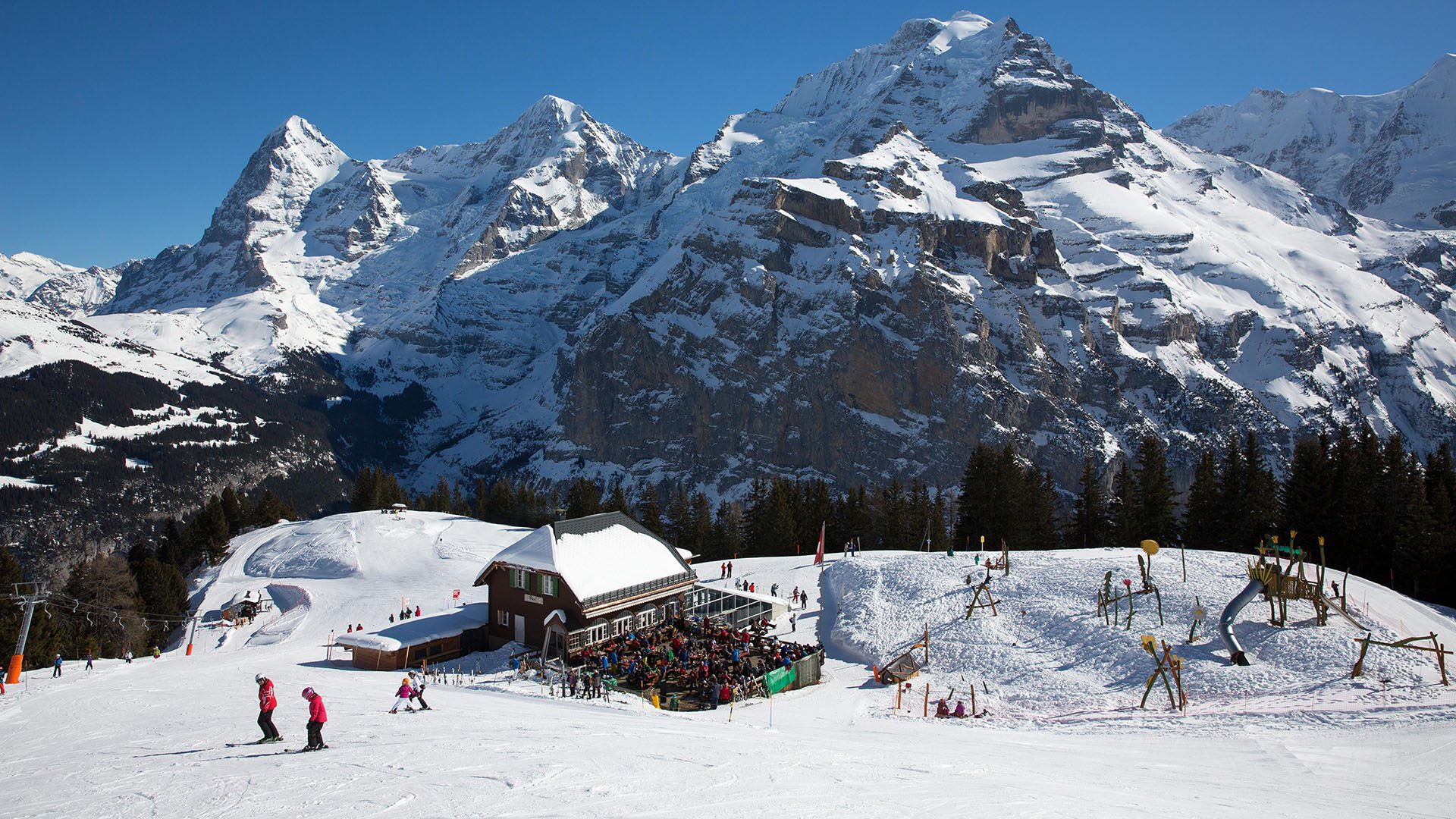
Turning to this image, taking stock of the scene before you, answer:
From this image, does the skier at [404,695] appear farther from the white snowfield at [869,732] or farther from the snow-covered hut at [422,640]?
the snow-covered hut at [422,640]

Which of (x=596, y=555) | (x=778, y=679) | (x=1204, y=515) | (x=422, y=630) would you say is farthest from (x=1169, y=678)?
(x=1204, y=515)

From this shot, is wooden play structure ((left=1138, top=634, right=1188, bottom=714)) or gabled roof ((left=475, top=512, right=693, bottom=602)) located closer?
wooden play structure ((left=1138, top=634, right=1188, bottom=714))

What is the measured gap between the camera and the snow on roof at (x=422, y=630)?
3725 cm

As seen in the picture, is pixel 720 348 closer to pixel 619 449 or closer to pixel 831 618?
pixel 619 449

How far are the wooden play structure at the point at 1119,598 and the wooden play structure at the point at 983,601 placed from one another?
14.6 ft

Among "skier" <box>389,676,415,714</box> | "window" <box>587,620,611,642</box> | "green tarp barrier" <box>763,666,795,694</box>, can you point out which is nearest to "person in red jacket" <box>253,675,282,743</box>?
"skier" <box>389,676,415,714</box>

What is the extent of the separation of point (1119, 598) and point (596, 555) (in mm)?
24733

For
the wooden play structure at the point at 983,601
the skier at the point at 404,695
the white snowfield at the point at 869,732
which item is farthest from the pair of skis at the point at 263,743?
the wooden play structure at the point at 983,601

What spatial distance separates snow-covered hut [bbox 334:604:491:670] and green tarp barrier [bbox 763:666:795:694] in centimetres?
1688

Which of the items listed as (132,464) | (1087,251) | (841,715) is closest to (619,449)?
A: (132,464)

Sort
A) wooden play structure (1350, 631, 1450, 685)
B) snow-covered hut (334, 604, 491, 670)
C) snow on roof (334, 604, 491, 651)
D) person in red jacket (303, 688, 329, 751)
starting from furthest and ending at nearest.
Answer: snow-covered hut (334, 604, 491, 670) < snow on roof (334, 604, 491, 651) < wooden play structure (1350, 631, 1450, 685) < person in red jacket (303, 688, 329, 751)

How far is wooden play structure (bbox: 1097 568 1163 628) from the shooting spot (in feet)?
109

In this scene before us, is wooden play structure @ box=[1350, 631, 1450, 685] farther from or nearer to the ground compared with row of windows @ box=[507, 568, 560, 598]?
nearer to the ground

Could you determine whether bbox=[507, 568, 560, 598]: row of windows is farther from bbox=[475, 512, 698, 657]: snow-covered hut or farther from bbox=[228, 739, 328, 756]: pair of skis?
bbox=[228, 739, 328, 756]: pair of skis
